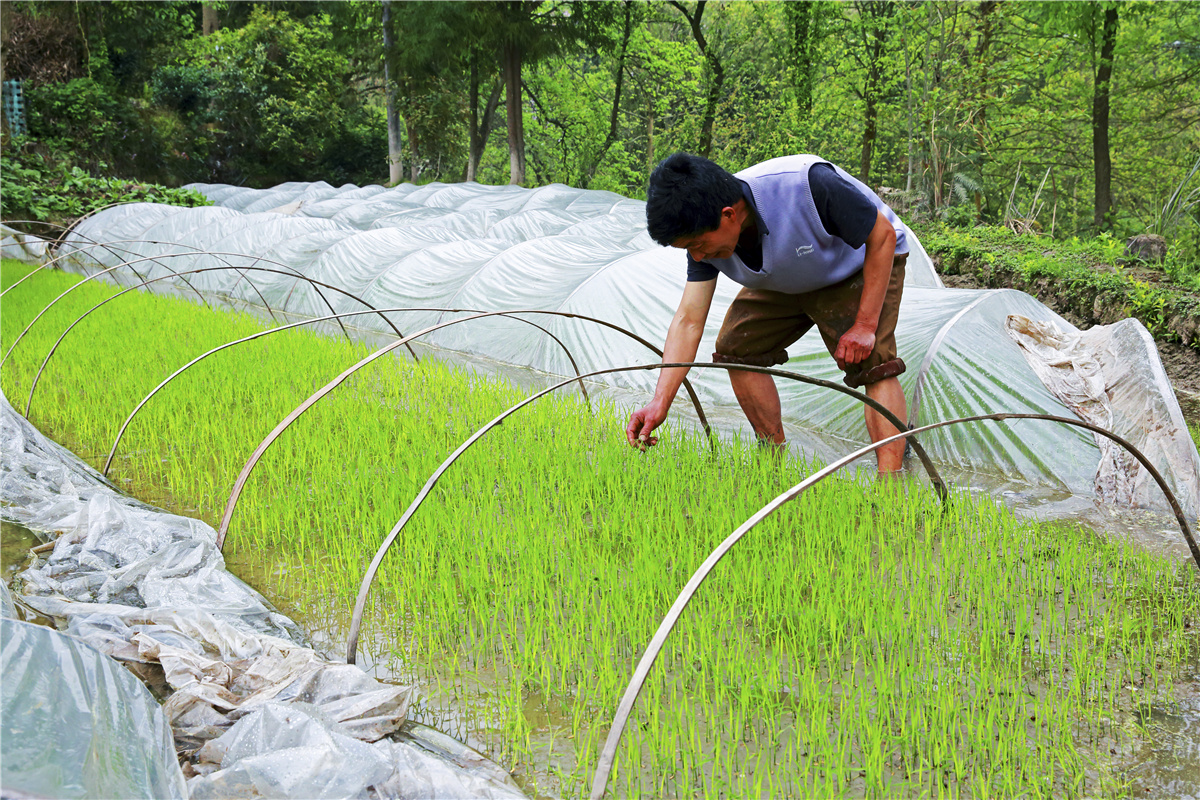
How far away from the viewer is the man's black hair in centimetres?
216

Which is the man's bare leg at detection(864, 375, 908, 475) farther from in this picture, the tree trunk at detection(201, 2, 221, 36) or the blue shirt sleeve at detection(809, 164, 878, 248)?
the tree trunk at detection(201, 2, 221, 36)

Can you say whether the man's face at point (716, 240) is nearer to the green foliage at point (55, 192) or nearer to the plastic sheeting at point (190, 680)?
the plastic sheeting at point (190, 680)

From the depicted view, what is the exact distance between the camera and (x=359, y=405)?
14.0 feet

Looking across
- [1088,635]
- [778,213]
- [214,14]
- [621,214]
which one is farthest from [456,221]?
[214,14]

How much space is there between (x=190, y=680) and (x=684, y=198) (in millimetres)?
1628


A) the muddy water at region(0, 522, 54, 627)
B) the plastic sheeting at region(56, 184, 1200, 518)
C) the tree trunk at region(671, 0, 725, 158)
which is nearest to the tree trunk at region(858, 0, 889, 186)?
the tree trunk at region(671, 0, 725, 158)

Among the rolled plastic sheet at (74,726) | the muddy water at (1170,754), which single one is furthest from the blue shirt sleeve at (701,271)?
the rolled plastic sheet at (74,726)

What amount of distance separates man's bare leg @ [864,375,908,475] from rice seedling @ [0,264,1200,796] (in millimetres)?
128

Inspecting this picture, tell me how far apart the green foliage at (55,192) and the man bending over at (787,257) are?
38.2 feet

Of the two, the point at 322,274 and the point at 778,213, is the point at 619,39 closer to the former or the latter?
the point at 322,274

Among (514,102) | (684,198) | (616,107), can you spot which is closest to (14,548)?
(684,198)

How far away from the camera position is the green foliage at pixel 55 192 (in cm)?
1168

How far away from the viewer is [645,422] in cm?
243

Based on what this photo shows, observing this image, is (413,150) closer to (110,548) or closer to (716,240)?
(110,548)
